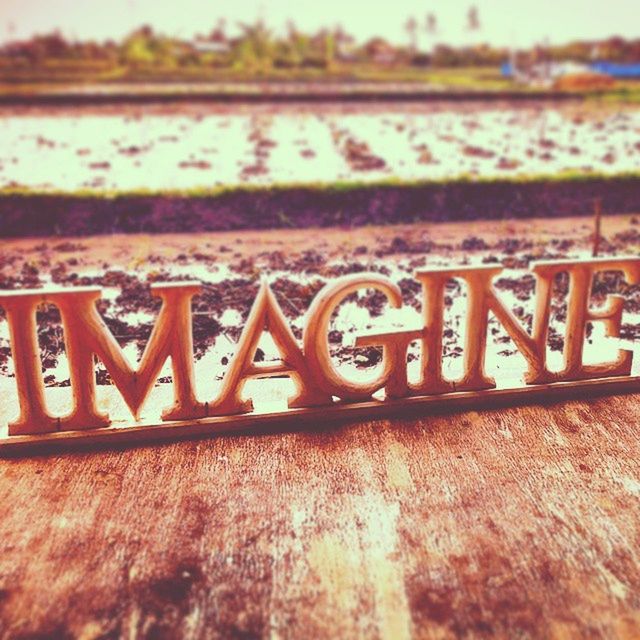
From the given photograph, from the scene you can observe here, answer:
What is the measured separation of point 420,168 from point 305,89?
18906 millimetres

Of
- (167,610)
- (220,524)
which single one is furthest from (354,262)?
(167,610)

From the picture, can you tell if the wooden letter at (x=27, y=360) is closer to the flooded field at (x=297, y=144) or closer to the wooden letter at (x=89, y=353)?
the wooden letter at (x=89, y=353)

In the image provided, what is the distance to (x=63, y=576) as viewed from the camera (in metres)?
2.57

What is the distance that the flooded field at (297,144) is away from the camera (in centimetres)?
1299

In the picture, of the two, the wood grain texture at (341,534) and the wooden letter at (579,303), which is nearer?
the wood grain texture at (341,534)

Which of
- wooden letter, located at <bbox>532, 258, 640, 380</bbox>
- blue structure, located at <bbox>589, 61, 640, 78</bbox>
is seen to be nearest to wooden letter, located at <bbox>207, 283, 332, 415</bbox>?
wooden letter, located at <bbox>532, 258, 640, 380</bbox>

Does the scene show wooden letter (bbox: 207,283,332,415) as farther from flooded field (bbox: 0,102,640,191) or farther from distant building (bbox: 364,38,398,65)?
distant building (bbox: 364,38,398,65)

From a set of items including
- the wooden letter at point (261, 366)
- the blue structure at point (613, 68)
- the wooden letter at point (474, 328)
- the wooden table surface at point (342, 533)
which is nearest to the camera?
the wooden table surface at point (342, 533)

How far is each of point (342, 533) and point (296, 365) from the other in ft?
3.18

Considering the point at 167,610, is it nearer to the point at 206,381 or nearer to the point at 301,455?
the point at 301,455

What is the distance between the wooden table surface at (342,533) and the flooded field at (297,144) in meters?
7.63

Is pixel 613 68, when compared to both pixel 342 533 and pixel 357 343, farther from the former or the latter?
pixel 342 533

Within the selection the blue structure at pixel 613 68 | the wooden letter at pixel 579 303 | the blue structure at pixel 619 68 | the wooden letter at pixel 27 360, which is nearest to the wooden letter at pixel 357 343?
the wooden letter at pixel 579 303

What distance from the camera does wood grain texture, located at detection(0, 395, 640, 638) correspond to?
7.80 feet
